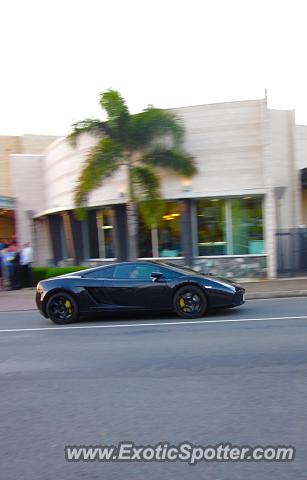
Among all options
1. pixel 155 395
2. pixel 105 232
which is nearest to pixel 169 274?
pixel 155 395

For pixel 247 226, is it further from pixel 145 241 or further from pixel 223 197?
pixel 145 241

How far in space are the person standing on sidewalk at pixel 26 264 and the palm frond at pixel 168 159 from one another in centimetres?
542

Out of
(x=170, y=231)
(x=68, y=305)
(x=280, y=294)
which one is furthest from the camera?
(x=170, y=231)


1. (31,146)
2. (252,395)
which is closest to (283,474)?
(252,395)

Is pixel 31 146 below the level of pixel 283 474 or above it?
above

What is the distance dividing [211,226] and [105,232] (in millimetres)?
4396

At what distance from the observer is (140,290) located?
31.8 feet

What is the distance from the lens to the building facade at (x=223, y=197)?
16.2 metres

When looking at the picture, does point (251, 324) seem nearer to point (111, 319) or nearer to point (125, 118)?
point (111, 319)

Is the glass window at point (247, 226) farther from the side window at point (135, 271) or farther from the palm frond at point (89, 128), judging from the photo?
the side window at point (135, 271)

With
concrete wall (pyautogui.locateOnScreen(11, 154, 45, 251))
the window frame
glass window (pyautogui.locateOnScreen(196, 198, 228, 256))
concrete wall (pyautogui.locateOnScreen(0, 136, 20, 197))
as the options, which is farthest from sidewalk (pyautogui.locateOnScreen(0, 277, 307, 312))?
concrete wall (pyautogui.locateOnScreen(0, 136, 20, 197))

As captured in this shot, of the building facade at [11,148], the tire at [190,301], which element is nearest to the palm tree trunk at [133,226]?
the tire at [190,301]

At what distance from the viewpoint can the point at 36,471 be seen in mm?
3588

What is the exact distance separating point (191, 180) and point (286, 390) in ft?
39.5
